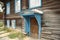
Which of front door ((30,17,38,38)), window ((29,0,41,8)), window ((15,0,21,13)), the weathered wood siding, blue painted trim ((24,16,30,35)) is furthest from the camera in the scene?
window ((15,0,21,13))

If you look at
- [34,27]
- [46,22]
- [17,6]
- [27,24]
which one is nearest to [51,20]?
[46,22]

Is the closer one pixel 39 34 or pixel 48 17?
pixel 48 17

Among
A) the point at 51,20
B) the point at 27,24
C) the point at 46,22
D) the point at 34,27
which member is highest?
the point at 51,20

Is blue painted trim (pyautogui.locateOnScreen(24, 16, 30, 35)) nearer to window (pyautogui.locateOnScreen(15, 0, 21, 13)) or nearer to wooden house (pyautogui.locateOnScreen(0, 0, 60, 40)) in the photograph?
wooden house (pyautogui.locateOnScreen(0, 0, 60, 40))

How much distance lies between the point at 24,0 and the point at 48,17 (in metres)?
3.39

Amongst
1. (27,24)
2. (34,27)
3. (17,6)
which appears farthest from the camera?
(17,6)

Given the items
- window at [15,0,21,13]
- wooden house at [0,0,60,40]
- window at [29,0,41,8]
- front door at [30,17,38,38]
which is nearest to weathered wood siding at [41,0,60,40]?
wooden house at [0,0,60,40]

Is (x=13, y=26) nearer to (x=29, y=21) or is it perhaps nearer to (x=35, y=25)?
(x=29, y=21)

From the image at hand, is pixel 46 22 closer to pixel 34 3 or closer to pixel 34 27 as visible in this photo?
pixel 34 27

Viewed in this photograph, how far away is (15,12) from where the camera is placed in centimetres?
1470

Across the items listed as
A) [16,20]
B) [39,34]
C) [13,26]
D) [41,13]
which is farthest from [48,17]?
[13,26]

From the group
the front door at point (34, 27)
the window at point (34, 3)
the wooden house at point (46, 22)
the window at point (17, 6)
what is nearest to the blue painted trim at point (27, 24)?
the wooden house at point (46, 22)

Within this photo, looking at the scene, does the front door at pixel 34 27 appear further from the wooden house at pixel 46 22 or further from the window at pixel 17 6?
the window at pixel 17 6

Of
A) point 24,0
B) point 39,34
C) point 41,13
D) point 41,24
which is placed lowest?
point 39,34
